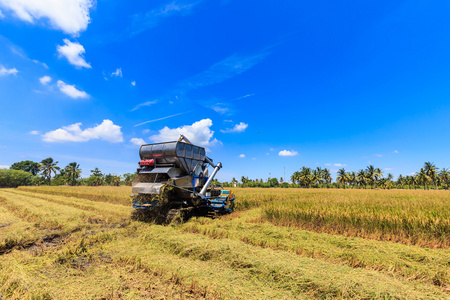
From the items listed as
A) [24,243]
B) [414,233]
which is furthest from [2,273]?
[414,233]

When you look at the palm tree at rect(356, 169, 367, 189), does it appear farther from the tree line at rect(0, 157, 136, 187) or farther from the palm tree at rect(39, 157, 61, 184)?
the palm tree at rect(39, 157, 61, 184)

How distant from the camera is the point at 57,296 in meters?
2.98

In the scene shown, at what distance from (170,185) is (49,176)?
9361 centimetres

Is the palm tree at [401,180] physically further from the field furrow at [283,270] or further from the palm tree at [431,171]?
the field furrow at [283,270]

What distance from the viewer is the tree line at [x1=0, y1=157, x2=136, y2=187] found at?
66812 millimetres

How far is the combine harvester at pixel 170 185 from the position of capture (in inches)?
303

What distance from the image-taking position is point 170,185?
7750 millimetres

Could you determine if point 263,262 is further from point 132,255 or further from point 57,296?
point 57,296

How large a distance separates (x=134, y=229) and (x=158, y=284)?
4.21 meters

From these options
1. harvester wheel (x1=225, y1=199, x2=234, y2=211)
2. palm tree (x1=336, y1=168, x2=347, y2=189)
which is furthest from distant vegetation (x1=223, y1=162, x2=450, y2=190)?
harvester wheel (x1=225, y1=199, x2=234, y2=211)

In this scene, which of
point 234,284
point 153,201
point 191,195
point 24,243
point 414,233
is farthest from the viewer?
point 191,195

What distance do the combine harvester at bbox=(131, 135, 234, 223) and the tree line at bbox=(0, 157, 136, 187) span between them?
253ft

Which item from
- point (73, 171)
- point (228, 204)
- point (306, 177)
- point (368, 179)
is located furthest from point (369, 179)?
point (73, 171)

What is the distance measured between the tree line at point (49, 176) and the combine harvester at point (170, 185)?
7709cm
